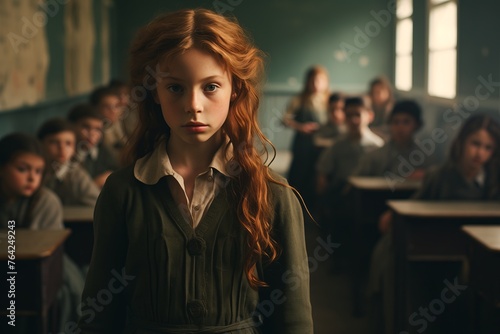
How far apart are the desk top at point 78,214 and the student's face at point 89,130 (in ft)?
3.70

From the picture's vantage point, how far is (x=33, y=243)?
2686 mm

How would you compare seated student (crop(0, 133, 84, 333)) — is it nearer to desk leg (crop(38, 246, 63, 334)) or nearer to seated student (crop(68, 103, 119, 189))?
desk leg (crop(38, 246, 63, 334))

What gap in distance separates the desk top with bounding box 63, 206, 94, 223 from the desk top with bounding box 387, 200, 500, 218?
1.44 meters

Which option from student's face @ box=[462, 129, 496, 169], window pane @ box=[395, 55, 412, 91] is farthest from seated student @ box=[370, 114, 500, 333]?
window pane @ box=[395, 55, 412, 91]

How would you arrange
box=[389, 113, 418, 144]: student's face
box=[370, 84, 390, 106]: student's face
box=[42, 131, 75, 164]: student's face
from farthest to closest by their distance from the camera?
box=[370, 84, 390, 106]: student's face
box=[389, 113, 418, 144]: student's face
box=[42, 131, 75, 164]: student's face

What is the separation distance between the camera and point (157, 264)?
3.98 ft

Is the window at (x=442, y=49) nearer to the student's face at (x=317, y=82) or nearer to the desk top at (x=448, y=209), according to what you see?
the student's face at (x=317, y=82)

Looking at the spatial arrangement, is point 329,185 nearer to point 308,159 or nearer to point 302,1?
point 308,159

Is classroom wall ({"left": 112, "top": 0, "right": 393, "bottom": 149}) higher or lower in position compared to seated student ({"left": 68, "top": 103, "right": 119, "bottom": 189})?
higher

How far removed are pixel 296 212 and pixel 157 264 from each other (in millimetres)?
247

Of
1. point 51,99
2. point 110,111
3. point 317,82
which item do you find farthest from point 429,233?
point 317,82

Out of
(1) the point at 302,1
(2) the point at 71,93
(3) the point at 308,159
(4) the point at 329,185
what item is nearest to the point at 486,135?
(4) the point at 329,185

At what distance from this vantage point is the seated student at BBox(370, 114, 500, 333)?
3891 mm

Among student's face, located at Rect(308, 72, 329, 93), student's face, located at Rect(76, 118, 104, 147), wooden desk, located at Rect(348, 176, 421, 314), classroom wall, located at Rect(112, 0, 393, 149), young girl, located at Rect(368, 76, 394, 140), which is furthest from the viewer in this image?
classroom wall, located at Rect(112, 0, 393, 149)
